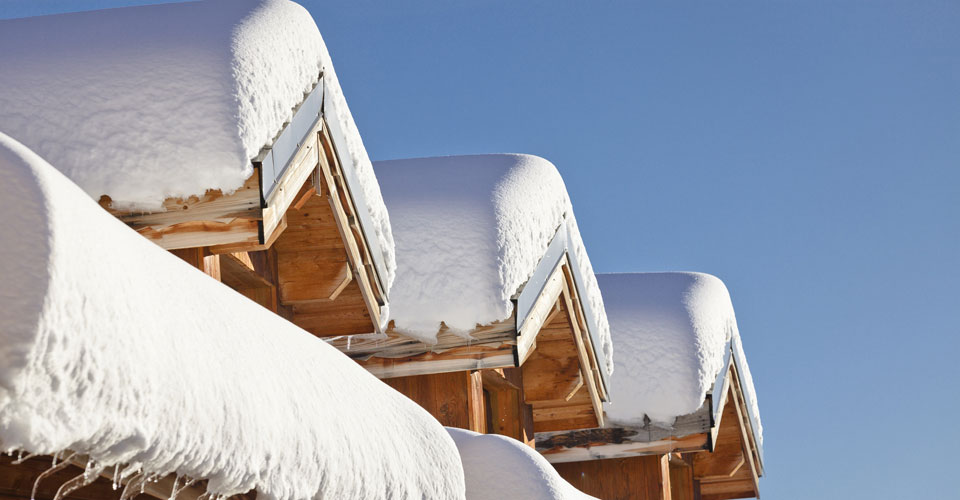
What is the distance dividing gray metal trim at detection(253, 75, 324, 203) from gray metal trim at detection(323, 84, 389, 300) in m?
0.11

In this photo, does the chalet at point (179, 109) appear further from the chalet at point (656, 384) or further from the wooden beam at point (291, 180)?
the chalet at point (656, 384)

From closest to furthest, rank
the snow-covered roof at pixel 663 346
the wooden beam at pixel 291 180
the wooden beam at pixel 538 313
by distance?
the wooden beam at pixel 291 180 → the wooden beam at pixel 538 313 → the snow-covered roof at pixel 663 346

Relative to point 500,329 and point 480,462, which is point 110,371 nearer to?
point 480,462

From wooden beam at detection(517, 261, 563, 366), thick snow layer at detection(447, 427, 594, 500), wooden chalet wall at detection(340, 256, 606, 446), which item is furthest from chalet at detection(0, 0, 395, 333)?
wooden beam at detection(517, 261, 563, 366)

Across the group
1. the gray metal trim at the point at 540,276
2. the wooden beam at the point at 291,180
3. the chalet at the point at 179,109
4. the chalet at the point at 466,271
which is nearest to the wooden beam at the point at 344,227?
the wooden beam at the point at 291,180

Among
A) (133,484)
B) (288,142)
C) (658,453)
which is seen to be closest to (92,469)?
(133,484)

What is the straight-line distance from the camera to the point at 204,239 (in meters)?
3.84

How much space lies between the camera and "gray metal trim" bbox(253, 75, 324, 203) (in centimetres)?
378

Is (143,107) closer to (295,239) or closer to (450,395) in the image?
(295,239)

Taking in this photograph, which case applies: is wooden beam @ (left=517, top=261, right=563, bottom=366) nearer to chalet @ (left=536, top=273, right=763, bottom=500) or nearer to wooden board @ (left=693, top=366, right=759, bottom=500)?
chalet @ (left=536, top=273, right=763, bottom=500)

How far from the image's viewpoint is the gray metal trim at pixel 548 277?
573 cm

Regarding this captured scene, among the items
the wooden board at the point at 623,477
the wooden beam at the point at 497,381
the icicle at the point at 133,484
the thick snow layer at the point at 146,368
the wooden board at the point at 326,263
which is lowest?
the icicle at the point at 133,484

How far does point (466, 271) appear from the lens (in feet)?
18.0

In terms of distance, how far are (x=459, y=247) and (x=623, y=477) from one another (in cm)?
406
